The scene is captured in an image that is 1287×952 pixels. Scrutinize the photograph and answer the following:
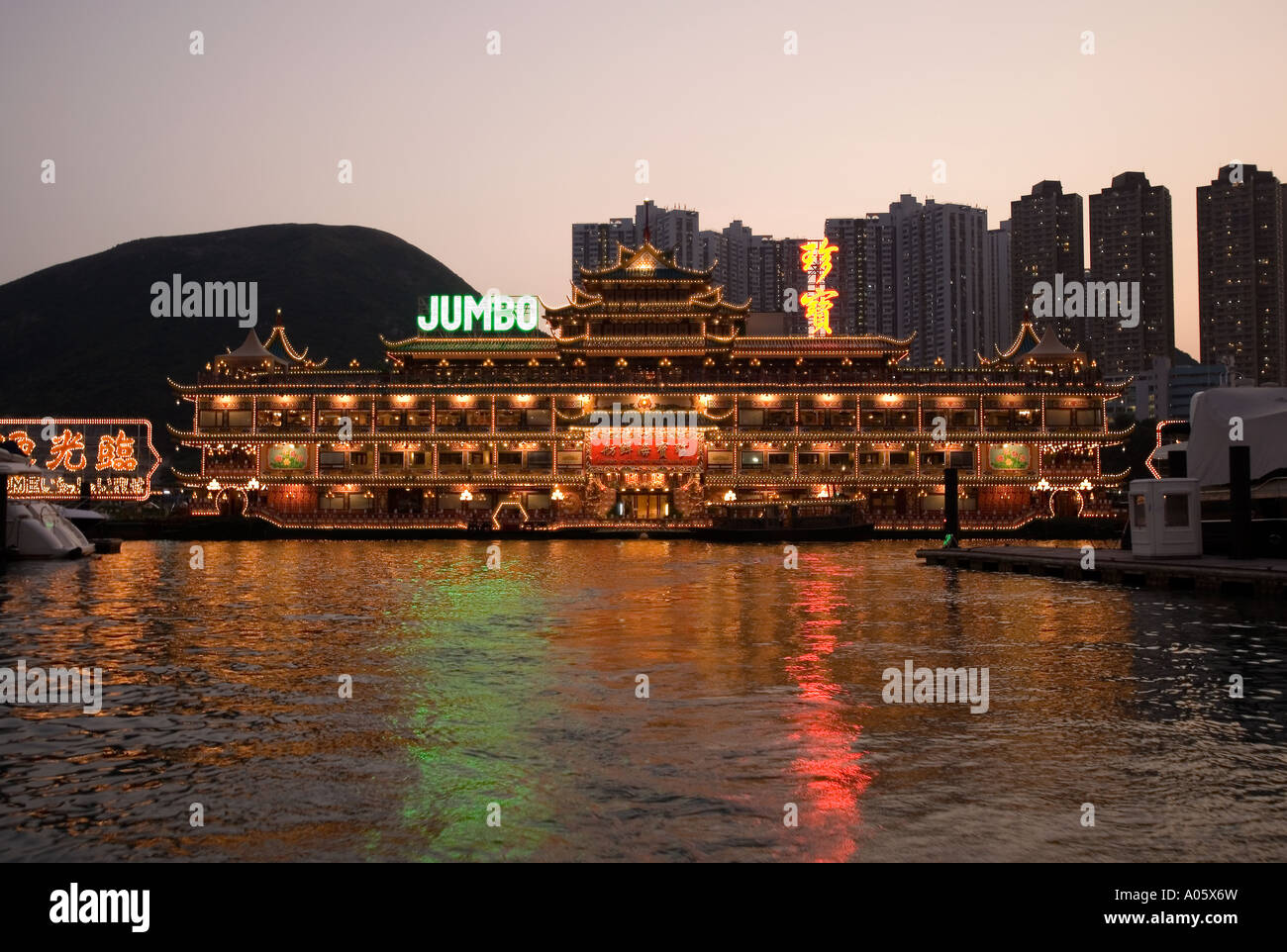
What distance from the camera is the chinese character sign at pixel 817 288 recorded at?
283 ft

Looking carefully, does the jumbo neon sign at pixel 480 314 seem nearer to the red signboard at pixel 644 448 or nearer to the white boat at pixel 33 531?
the red signboard at pixel 644 448

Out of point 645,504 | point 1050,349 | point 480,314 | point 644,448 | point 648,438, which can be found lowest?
point 645,504

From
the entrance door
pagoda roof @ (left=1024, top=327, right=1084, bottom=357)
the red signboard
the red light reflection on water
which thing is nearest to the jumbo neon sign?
the red signboard

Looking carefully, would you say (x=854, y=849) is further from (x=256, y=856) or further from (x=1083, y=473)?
(x=1083, y=473)

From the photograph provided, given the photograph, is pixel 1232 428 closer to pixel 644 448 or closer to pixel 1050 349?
pixel 644 448

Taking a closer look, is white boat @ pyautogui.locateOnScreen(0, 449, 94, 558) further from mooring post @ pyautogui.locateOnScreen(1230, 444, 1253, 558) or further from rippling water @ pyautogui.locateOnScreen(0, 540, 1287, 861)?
mooring post @ pyautogui.locateOnScreen(1230, 444, 1253, 558)

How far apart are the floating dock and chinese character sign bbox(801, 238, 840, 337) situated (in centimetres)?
4657

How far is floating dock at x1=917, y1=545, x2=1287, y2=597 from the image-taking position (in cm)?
2711

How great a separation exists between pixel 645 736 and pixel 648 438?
6521 centimetres

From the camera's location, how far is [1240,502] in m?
30.5

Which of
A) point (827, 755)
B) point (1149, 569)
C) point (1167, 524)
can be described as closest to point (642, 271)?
point (1167, 524)
